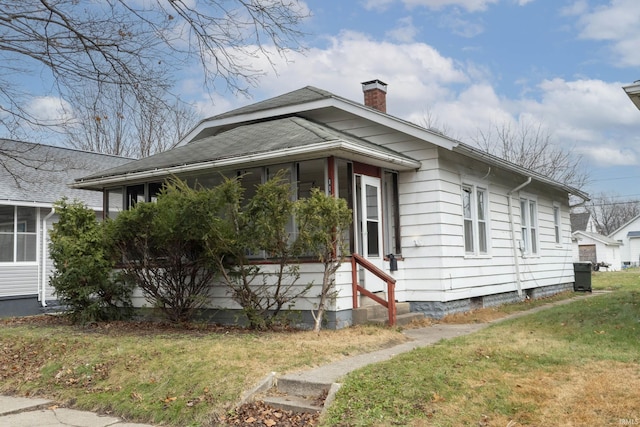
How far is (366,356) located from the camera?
700 centimetres

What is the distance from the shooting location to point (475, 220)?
12789 millimetres

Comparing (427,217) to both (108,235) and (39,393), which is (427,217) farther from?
(39,393)

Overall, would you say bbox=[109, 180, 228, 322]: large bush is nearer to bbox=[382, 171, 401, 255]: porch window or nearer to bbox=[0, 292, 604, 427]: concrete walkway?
bbox=[0, 292, 604, 427]: concrete walkway

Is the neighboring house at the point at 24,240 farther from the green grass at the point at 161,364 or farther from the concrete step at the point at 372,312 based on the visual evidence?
the concrete step at the point at 372,312

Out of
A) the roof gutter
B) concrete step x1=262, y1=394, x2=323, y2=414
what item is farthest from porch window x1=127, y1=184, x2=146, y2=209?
concrete step x1=262, y1=394, x2=323, y2=414

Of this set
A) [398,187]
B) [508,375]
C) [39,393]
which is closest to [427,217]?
[398,187]

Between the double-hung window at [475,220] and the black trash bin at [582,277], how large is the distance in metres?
6.66

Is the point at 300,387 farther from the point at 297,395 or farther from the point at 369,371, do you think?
the point at 369,371

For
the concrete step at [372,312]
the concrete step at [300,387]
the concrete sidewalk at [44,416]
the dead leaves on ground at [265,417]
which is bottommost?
the concrete sidewalk at [44,416]

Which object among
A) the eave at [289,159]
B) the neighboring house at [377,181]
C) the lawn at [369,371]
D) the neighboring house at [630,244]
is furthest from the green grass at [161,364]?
the neighboring house at [630,244]

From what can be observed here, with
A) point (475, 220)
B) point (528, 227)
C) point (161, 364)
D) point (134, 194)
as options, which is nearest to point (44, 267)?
point (134, 194)

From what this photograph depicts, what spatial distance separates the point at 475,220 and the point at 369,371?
24.8 feet

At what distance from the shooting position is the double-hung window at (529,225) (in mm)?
15539

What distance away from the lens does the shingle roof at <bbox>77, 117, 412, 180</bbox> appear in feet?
32.3
